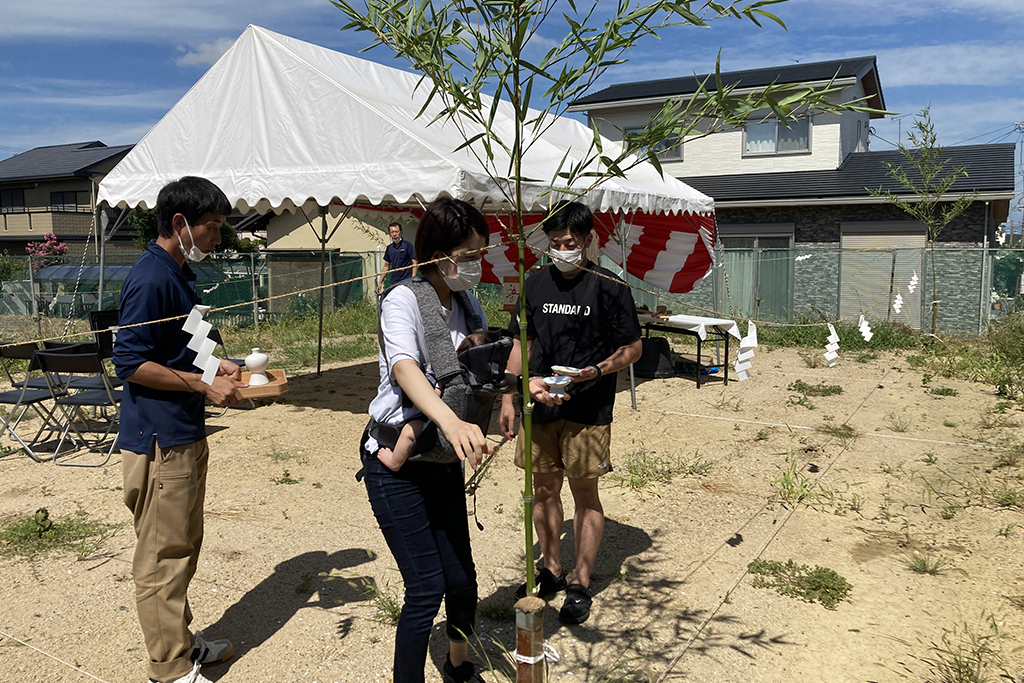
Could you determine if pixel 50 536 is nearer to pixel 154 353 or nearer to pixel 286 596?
pixel 286 596

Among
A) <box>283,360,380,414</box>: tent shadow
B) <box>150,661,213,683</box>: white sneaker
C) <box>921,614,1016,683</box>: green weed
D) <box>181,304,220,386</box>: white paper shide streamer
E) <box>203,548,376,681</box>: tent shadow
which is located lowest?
<box>203,548,376,681</box>: tent shadow

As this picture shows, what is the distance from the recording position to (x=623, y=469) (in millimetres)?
5746

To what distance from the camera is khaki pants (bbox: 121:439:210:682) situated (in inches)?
105

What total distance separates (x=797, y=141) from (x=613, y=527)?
1756cm

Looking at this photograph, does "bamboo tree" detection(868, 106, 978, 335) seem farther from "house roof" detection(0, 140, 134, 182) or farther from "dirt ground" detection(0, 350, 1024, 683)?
"house roof" detection(0, 140, 134, 182)

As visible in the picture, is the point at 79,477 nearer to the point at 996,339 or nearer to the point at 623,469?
the point at 623,469

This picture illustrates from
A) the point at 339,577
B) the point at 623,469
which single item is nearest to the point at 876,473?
the point at 623,469

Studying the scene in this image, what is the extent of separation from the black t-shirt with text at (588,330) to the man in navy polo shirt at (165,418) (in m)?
1.37

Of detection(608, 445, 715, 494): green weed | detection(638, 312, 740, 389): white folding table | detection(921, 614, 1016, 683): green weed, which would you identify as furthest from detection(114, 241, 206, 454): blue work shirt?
Answer: detection(638, 312, 740, 389): white folding table

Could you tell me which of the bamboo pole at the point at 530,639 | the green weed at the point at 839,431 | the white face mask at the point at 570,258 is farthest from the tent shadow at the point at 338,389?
the bamboo pole at the point at 530,639

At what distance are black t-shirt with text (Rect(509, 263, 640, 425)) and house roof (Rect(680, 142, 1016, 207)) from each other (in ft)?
49.7

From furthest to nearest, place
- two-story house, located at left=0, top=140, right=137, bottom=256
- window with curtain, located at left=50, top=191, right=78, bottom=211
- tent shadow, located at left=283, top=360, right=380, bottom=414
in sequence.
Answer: window with curtain, located at left=50, top=191, right=78, bottom=211, two-story house, located at left=0, top=140, right=137, bottom=256, tent shadow, located at left=283, top=360, right=380, bottom=414

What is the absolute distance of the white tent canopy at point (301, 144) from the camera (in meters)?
6.56

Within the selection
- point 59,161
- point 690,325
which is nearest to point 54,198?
point 59,161
